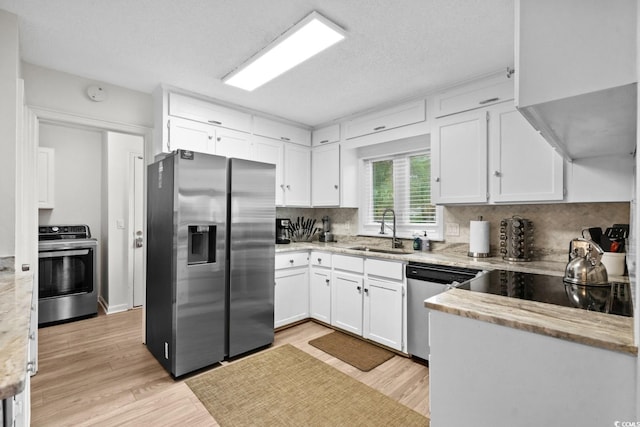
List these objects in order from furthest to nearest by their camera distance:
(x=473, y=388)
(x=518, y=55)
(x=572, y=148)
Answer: (x=572, y=148)
(x=473, y=388)
(x=518, y=55)

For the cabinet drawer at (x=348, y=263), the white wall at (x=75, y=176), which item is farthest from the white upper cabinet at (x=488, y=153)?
the white wall at (x=75, y=176)

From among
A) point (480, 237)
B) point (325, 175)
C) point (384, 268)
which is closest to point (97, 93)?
point (325, 175)

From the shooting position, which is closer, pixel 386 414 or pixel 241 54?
pixel 386 414

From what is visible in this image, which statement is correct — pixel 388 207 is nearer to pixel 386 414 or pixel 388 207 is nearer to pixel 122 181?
pixel 386 414

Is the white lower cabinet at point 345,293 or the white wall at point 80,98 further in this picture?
the white lower cabinet at point 345,293

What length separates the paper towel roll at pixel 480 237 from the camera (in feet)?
8.58

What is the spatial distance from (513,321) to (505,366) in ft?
0.56

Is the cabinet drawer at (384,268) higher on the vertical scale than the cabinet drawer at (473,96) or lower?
lower

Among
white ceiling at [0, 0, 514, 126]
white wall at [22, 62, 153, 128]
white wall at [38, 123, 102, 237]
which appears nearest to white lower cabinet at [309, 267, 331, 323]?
white ceiling at [0, 0, 514, 126]

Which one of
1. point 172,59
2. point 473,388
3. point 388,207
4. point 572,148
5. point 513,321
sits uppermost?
point 172,59

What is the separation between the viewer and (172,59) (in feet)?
7.66

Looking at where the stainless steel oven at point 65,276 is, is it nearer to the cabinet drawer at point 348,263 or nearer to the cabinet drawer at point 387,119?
the cabinet drawer at point 348,263

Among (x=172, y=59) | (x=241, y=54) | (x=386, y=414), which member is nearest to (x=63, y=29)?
(x=172, y=59)

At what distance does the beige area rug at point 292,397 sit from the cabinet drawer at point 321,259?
1007 mm
